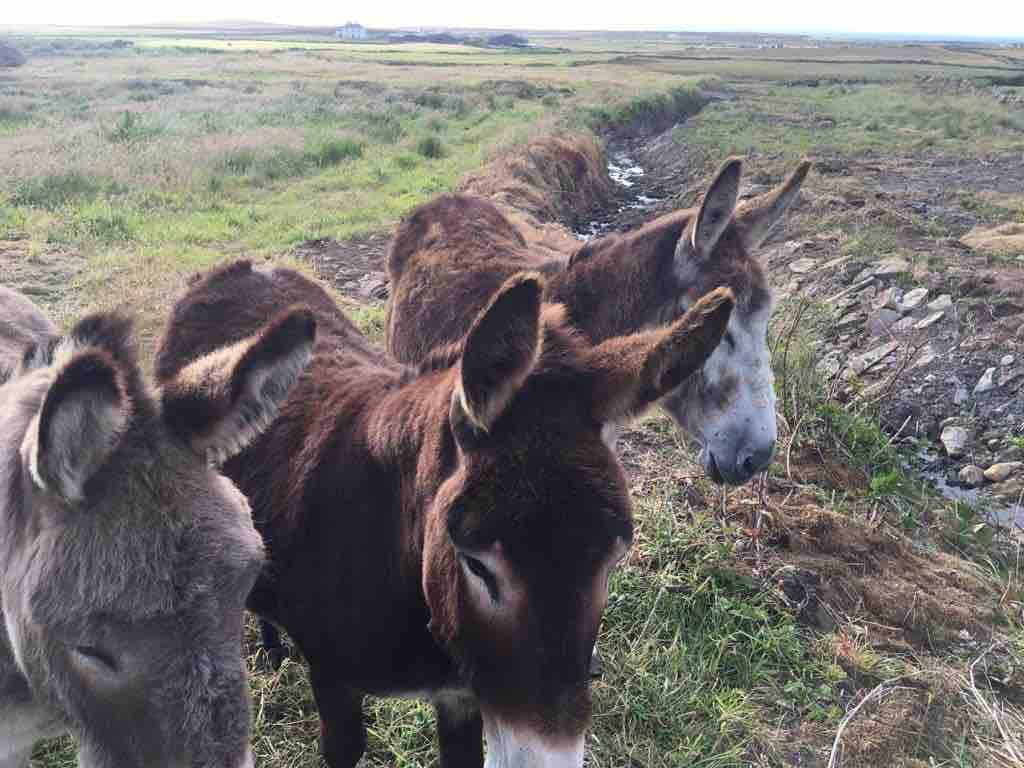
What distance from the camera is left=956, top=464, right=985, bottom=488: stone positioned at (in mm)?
7504

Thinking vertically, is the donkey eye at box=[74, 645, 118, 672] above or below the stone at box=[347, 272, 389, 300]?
above

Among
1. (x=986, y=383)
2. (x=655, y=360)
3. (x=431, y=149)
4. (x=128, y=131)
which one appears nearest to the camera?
(x=655, y=360)

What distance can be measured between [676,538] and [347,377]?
9.59 feet

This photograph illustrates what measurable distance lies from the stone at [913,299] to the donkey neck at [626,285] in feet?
24.1

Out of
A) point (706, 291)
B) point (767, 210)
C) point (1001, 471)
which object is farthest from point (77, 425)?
point (1001, 471)

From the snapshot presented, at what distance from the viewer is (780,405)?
24.5 feet

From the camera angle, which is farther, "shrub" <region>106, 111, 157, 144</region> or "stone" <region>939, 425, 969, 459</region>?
"shrub" <region>106, 111, 157, 144</region>

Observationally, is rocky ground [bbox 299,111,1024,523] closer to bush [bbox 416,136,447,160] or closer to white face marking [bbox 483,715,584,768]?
white face marking [bbox 483,715,584,768]

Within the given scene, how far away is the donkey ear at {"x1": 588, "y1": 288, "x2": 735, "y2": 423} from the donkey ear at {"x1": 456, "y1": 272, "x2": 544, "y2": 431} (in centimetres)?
29

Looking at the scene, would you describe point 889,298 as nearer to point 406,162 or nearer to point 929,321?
point 929,321

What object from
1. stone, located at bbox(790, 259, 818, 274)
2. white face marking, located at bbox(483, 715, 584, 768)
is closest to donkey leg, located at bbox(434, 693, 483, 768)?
white face marking, located at bbox(483, 715, 584, 768)

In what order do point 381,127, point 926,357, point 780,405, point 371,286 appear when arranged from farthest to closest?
point 381,127 → point 371,286 → point 926,357 → point 780,405

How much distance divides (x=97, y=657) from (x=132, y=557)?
Answer: 0.35m

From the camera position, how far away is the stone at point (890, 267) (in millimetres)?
11268
